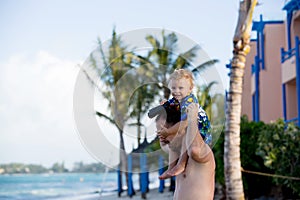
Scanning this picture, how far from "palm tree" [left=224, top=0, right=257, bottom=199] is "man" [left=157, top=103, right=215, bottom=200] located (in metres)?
6.11

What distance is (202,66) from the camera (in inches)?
176

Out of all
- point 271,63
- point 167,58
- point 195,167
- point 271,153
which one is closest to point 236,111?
point 271,153

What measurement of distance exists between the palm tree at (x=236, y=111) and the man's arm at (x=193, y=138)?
6.28 metres

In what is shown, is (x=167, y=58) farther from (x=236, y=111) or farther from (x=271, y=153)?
(x=271, y=153)

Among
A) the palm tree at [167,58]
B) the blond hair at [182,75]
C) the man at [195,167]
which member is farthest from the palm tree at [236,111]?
the blond hair at [182,75]

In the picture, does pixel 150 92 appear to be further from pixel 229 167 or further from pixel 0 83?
pixel 0 83

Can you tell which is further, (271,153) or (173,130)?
(271,153)

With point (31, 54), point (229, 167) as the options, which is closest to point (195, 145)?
point (229, 167)

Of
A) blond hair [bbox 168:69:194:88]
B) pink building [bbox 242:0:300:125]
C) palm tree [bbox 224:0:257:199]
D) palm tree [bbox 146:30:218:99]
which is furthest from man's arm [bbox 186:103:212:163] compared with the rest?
pink building [bbox 242:0:300:125]

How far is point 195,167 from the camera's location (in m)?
4.05

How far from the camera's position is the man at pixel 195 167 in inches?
156

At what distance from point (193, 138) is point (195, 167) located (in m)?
0.25

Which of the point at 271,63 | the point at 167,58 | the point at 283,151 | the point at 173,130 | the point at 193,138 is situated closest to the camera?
the point at 193,138

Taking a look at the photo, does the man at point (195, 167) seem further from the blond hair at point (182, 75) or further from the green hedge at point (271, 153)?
the green hedge at point (271, 153)
